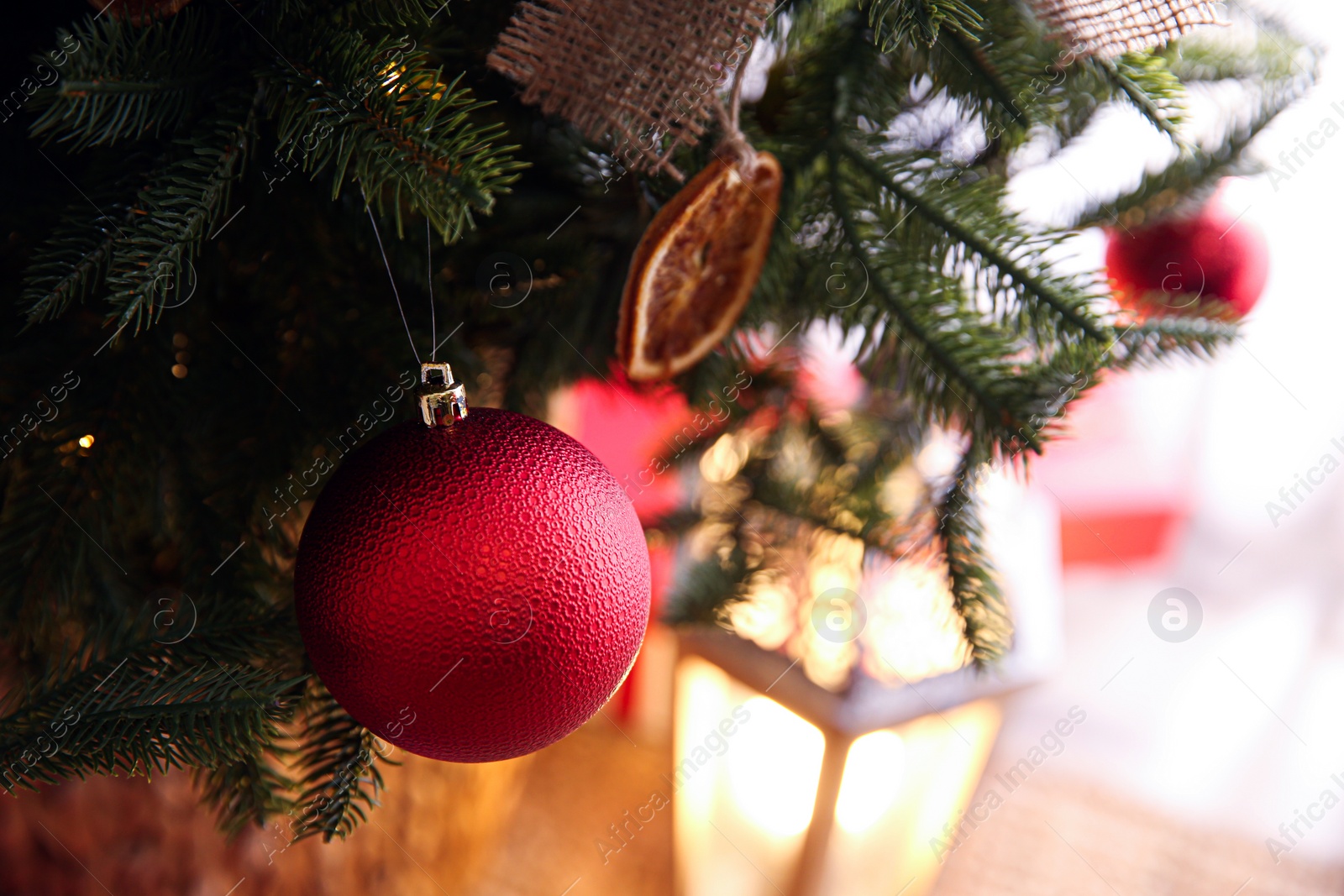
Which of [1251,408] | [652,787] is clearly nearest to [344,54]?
[652,787]

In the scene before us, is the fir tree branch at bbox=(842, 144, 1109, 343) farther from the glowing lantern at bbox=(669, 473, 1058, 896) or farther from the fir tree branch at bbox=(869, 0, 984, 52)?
the glowing lantern at bbox=(669, 473, 1058, 896)

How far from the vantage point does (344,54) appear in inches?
11.3

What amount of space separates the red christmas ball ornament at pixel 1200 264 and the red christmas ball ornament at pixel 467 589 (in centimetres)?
40

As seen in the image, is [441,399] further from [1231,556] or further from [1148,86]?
[1231,556]

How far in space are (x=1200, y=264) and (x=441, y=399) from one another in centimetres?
47

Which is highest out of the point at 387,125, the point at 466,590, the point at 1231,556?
the point at 387,125

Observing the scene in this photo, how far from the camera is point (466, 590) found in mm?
276

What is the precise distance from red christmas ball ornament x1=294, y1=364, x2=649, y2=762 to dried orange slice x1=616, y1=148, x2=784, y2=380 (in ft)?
0.26

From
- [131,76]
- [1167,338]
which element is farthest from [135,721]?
[1167,338]

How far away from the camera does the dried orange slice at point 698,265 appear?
33 cm

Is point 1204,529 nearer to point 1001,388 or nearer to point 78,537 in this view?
point 1001,388

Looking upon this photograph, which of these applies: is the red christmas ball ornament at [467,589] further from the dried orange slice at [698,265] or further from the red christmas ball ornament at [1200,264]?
the red christmas ball ornament at [1200,264]

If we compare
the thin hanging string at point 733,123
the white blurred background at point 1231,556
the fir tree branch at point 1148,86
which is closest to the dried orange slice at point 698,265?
the thin hanging string at point 733,123

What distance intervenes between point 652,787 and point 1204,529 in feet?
3.58
